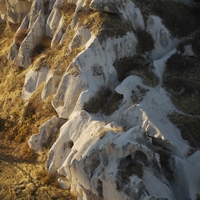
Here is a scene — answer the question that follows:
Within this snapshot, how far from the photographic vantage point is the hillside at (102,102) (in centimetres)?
1792

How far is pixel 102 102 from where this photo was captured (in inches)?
894

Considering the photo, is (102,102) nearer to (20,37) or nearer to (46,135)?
(46,135)

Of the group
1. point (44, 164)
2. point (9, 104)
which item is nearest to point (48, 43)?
point (9, 104)

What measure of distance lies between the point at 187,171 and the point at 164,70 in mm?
8409

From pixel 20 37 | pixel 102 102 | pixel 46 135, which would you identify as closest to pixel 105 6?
pixel 102 102

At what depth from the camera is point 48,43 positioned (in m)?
29.4

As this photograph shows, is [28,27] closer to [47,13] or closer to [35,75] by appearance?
[47,13]

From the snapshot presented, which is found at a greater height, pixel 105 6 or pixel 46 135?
pixel 105 6

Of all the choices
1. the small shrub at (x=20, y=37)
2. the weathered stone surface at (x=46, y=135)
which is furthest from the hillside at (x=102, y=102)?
the small shrub at (x=20, y=37)

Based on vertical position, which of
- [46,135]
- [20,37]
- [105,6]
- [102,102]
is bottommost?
[46,135]

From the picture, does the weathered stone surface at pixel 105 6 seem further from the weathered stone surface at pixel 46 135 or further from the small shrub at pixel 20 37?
the weathered stone surface at pixel 46 135

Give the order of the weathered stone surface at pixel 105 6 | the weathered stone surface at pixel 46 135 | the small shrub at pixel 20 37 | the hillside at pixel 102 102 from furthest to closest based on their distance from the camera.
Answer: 1. the small shrub at pixel 20 37
2. the weathered stone surface at pixel 105 6
3. the weathered stone surface at pixel 46 135
4. the hillside at pixel 102 102

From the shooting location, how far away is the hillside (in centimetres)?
1792

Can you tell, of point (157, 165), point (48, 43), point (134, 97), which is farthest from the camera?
point (48, 43)
